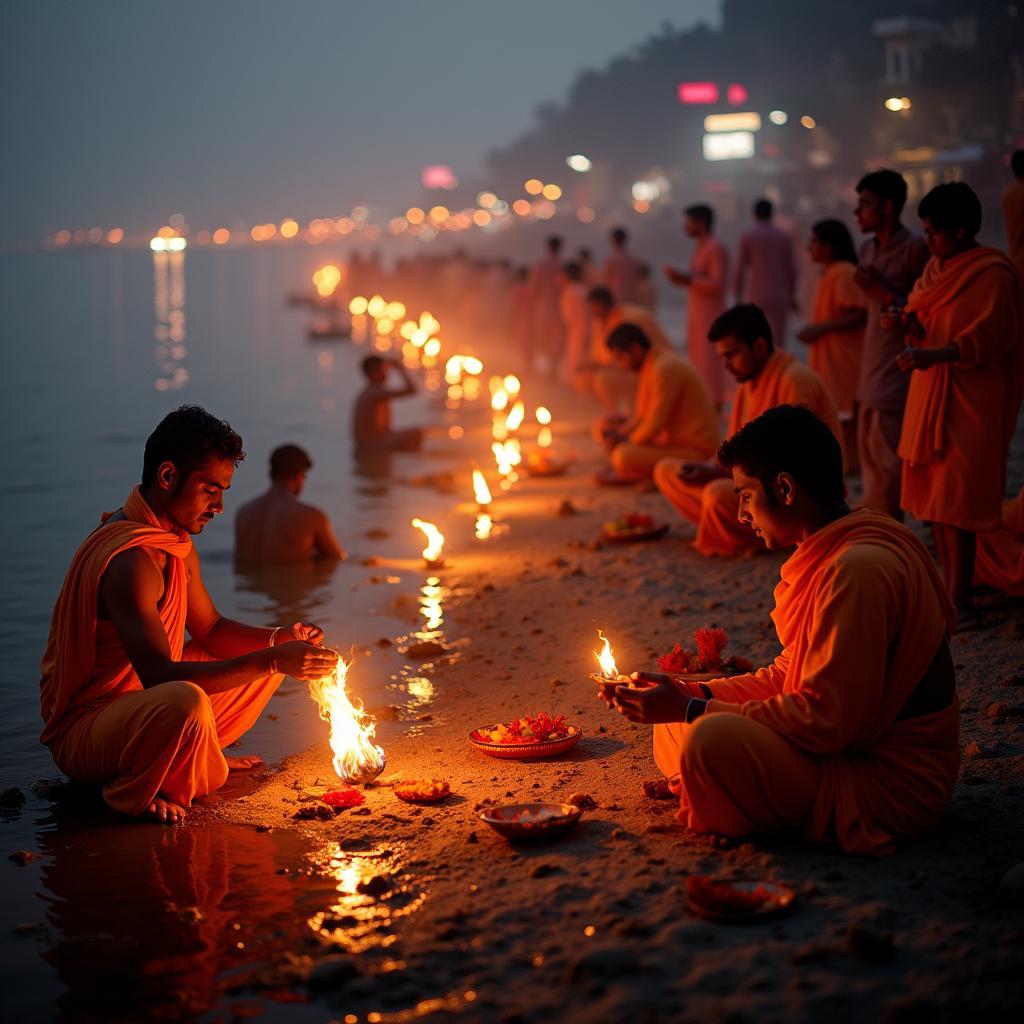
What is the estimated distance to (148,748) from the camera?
4.93 m

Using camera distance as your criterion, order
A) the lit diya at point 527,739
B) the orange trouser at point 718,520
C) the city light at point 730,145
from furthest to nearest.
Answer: the city light at point 730,145 < the orange trouser at point 718,520 < the lit diya at point 527,739

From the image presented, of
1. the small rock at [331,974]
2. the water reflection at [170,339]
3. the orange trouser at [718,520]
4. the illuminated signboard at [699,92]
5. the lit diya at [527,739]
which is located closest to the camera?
the small rock at [331,974]

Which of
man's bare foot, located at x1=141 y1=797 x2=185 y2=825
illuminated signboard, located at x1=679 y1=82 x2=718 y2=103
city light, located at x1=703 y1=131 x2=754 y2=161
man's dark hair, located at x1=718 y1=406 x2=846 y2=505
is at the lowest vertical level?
man's bare foot, located at x1=141 y1=797 x2=185 y2=825

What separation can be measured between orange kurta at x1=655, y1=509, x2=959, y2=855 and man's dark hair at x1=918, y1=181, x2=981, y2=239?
2.86m

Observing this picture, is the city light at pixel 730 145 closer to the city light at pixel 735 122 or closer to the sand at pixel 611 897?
the city light at pixel 735 122

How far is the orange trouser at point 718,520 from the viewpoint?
28.7 ft

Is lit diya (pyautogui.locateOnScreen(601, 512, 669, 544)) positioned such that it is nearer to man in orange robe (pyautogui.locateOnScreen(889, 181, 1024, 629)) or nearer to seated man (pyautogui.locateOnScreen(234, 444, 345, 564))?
seated man (pyautogui.locateOnScreen(234, 444, 345, 564))

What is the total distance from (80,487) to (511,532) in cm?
726

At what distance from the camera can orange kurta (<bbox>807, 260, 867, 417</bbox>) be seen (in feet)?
33.0

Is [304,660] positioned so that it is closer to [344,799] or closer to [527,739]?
[344,799]

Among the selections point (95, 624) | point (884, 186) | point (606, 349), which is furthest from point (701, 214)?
point (95, 624)

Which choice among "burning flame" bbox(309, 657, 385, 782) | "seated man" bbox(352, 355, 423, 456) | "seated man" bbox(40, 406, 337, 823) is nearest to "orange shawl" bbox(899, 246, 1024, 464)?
"burning flame" bbox(309, 657, 385, 782)

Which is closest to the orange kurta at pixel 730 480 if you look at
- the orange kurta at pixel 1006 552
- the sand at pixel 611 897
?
the orange kurta at pixel 1006 552

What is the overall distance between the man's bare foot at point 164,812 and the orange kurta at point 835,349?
21.5 feet
